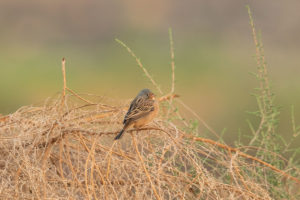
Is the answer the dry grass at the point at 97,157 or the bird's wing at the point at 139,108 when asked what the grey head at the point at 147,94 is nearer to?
the bird's wing at the point at 139,108

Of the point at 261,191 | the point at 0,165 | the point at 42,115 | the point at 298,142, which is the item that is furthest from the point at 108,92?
the point at 298,142

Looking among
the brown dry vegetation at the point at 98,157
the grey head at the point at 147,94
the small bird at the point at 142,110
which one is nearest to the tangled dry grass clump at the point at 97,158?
the brown dry vegetation at the point at 98,157

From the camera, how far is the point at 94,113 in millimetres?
3707

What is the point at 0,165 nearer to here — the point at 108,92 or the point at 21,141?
the point at 21,141

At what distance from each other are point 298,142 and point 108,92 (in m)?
4.76

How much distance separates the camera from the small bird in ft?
12.9

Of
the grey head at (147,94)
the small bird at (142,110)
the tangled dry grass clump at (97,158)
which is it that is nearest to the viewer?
the tangled dry grass clump at (97,158)

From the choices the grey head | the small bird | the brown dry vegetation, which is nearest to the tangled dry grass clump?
the brown dry vegetation

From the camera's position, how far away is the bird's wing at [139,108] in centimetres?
398

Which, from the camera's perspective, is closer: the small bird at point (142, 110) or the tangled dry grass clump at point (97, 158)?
the tangled dry grass clump at point (97, 158)

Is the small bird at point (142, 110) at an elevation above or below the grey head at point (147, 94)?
below

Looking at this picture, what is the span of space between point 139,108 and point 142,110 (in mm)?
42

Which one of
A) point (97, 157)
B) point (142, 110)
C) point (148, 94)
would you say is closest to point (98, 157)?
point (97, 157)

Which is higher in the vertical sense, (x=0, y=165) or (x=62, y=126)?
(x=62, y=126)
